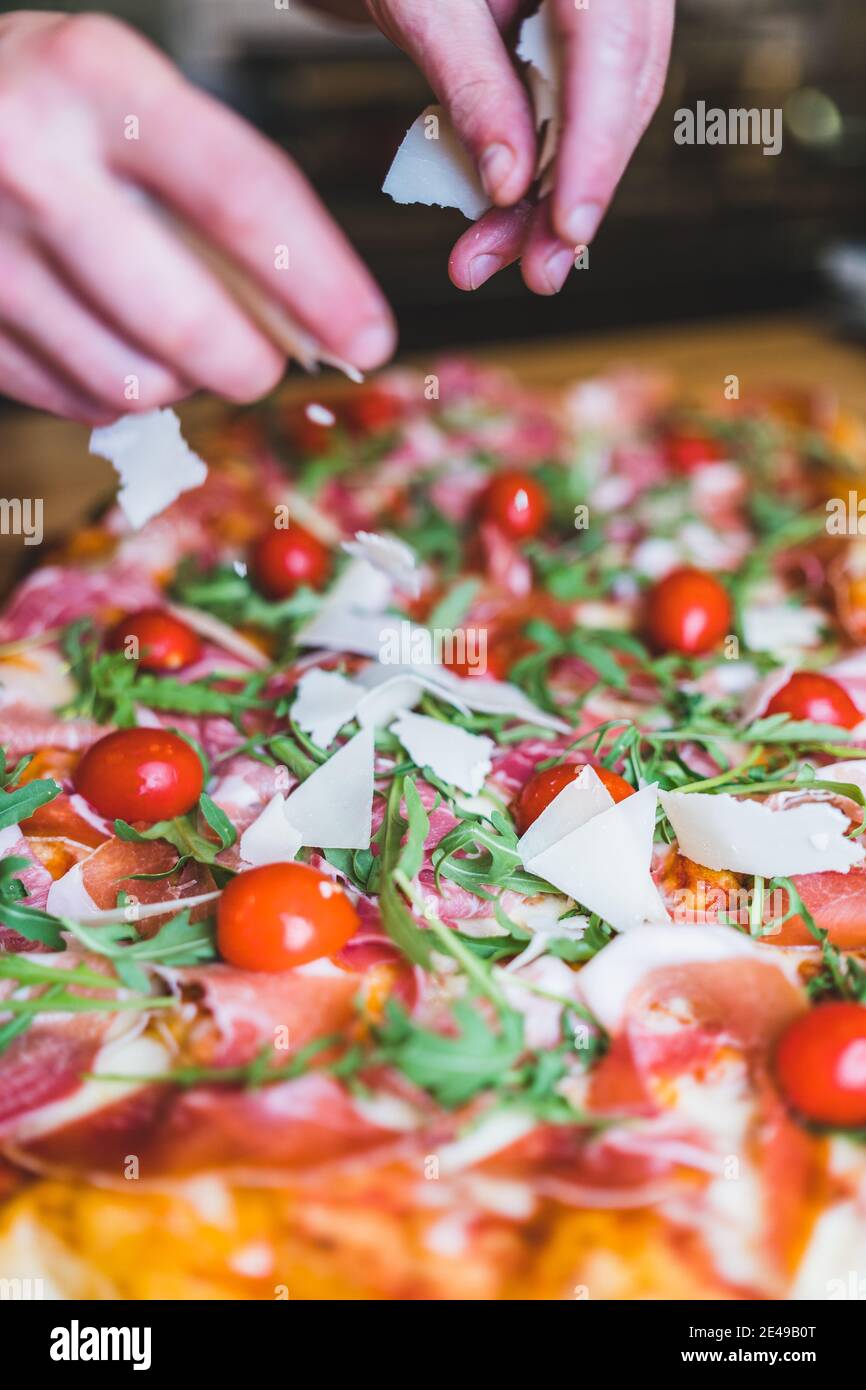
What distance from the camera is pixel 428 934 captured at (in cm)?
87

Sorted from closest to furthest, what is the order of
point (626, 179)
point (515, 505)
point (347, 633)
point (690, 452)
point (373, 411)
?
point (347, 633) → point (515, 505) → point (690, 452) → point (373, 411) → point (626, 179)

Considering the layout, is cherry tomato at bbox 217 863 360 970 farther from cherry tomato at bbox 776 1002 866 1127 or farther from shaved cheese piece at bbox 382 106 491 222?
shaved cheese piece at bbox 382 106 491 222

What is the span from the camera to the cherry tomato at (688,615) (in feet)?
4.31

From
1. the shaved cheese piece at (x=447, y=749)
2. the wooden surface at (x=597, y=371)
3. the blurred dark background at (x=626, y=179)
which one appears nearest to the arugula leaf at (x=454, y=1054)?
the shaved cheese piece at (x=447, y=749)

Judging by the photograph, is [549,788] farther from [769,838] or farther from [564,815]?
[769,838]

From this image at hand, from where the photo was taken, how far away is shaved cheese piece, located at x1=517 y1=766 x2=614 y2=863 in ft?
3.02

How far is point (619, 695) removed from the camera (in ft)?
4.01

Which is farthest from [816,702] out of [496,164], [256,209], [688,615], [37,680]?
[37,680]

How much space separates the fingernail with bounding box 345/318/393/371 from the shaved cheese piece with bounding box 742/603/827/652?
0.56 meters

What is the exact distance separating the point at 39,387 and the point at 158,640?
0.90ft

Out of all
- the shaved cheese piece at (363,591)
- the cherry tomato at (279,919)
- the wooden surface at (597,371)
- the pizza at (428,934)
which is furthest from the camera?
the wooden surface at (597,371)

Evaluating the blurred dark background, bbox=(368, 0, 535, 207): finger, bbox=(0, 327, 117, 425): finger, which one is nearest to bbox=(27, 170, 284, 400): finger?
bbox=(0, 327, 117, 425): finger

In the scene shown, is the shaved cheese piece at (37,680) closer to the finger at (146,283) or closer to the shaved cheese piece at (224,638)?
the shaved cheese piece at (224,638)

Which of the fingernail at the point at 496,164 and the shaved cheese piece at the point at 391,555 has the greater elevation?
the fingernail at the point at 496,164
